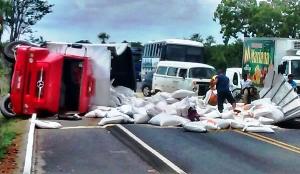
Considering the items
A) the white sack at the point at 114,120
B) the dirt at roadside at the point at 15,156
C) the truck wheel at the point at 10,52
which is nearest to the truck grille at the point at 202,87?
the truck wheel at the point at 10,52

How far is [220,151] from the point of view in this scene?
13.1 metres

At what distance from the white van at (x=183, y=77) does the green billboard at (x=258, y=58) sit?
6.23 feet

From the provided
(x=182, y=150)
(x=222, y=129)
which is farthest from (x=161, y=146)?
(x=222, y=129)

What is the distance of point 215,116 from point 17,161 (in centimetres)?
862

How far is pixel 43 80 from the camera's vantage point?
61.5ft

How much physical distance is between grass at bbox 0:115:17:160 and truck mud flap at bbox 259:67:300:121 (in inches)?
316

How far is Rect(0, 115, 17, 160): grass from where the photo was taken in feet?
41.3

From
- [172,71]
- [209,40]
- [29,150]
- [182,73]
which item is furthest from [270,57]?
[209,40]

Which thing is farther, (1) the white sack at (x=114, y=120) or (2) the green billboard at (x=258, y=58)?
(2) the green billboard at (x=258, y=58)

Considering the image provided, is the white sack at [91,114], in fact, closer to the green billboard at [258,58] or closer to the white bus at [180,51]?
the green billboard at [258,58]

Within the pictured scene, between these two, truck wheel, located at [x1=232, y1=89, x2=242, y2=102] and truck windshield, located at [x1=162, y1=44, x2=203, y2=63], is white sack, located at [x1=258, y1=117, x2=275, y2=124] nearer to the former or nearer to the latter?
truck wheel, located at [x1=232, y1=89, x2=242, y2=102]

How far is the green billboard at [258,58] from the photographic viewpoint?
3106 cm

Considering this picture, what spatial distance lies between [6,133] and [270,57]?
18.8 m

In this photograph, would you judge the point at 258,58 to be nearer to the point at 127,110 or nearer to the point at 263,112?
the point at 263,112
